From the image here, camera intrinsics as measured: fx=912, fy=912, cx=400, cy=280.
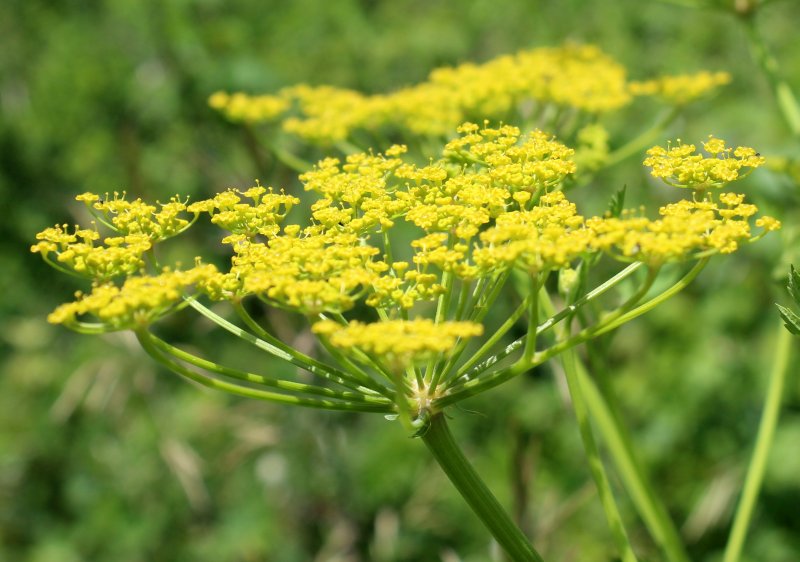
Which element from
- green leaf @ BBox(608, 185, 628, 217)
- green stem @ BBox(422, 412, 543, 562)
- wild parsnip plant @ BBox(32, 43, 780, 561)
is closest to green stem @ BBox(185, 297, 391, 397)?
wild parsnip plant @ BBox(32, 43, 780, 561)

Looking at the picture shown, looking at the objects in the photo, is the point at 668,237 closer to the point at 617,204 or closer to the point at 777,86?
the point at 617,204

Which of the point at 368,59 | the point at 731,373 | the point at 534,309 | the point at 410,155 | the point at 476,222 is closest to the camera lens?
the point at 534,309

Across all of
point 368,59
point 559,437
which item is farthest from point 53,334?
point 559,437

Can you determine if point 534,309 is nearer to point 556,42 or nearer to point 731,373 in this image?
point 731,373

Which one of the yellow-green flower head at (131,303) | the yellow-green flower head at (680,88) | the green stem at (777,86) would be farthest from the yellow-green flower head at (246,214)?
the green stem at (777,86)

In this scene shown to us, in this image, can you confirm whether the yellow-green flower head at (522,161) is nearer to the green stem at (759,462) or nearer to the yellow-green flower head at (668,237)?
the yellow-green flower head at (668,237)

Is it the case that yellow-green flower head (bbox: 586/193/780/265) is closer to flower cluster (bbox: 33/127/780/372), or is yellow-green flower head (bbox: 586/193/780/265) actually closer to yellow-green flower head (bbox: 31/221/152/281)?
flower cluster (bbox: 33/127/780/372)
